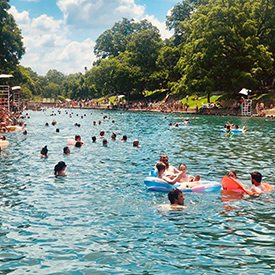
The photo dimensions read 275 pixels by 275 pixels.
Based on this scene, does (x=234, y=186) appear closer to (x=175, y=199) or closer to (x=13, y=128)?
(x=175, y=199)

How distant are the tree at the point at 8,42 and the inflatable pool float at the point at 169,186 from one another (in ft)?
206

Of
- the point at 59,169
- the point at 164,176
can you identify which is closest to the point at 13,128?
the point at 59,169

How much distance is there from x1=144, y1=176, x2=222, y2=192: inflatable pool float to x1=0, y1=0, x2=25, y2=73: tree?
6281 cm

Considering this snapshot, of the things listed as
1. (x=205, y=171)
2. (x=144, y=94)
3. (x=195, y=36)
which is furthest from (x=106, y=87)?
(x=205, y=171)

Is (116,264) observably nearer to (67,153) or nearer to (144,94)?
(67,153)

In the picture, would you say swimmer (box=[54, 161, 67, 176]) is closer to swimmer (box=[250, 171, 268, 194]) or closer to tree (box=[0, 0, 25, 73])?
swimmer (box=[250, 171, 268, 194])

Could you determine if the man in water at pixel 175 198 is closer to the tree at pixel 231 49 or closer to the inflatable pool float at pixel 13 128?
the inflatable pool float at pixel 13 128

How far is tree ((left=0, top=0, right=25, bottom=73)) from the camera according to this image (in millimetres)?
69375

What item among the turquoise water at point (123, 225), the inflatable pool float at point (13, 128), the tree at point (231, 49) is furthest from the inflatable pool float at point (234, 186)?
the tree at point (231, 49)

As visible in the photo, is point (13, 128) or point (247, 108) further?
point (247, 108)

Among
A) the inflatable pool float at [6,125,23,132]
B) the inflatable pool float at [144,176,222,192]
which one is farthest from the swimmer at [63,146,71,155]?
the inflatable pool float at [6,125,23,132]

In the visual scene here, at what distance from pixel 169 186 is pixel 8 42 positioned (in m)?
65.7

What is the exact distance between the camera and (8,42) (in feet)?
231

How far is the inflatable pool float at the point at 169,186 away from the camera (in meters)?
12.9
